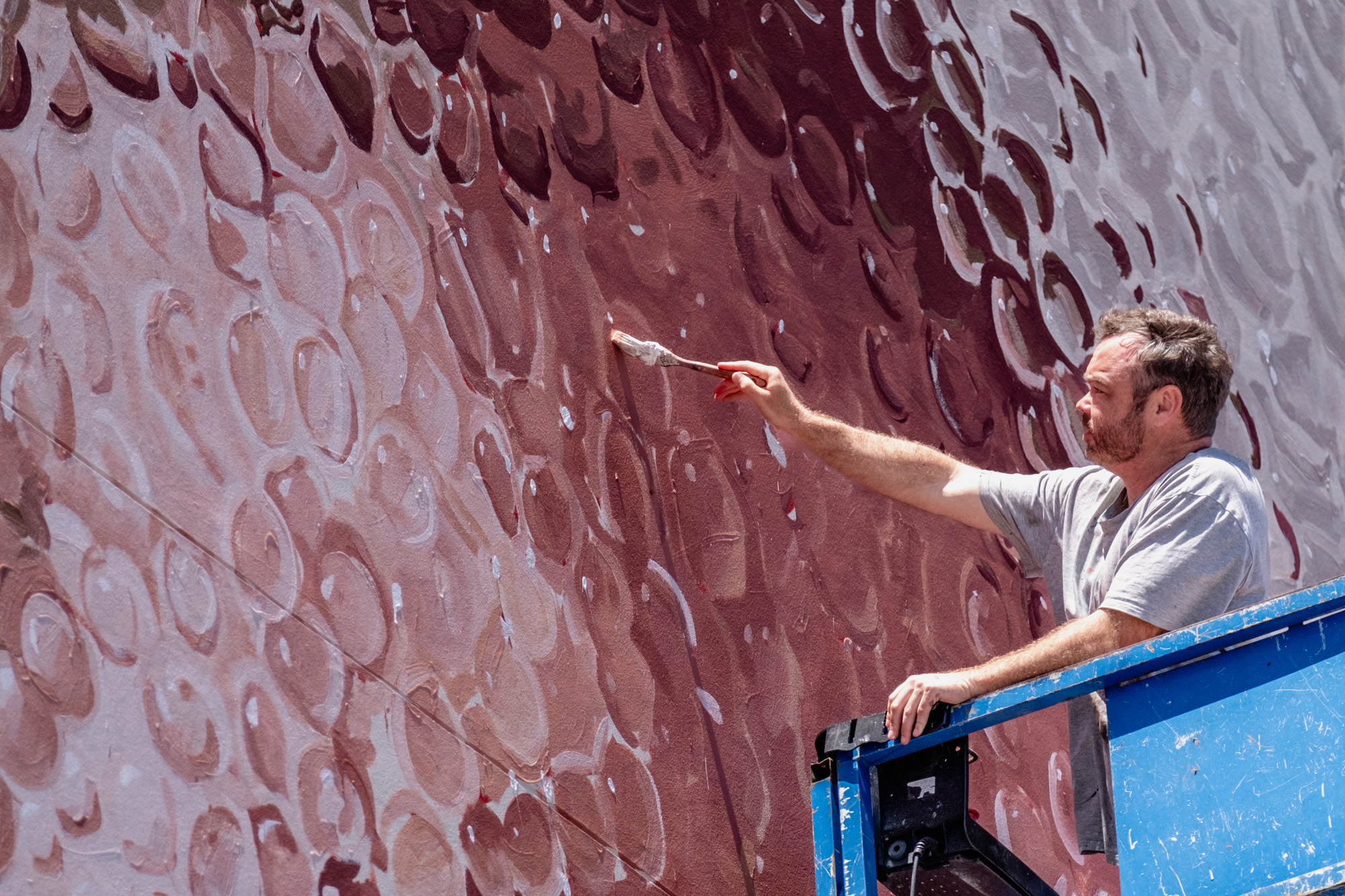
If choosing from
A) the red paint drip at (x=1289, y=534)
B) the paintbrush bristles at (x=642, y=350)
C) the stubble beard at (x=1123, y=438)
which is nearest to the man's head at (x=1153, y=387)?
the stubble beard at (x=1123, y=438)

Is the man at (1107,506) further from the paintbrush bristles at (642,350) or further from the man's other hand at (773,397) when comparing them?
the paintbrush bristles at (642,350)

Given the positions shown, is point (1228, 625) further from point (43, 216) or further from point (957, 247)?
point (957, 247)

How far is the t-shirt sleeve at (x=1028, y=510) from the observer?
9.04ft

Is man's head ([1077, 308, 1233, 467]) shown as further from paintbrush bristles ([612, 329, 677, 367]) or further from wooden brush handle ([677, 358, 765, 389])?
paintbrush bristles ([612, 329, 677, 367])

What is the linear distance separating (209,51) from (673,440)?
1051 millimetres

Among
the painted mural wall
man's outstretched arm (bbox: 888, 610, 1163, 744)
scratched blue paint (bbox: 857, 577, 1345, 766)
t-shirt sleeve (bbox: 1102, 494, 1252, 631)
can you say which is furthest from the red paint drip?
scratched blue paint (bbox: 857, 577, 1345, 766)

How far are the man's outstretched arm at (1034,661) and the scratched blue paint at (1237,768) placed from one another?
199 millimetres

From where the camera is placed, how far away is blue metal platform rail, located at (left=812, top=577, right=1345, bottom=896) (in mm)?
1917

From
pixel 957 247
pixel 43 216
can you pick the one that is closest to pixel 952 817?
pixel 43 216

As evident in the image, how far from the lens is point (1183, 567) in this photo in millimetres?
2342

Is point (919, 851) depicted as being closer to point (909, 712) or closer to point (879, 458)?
point (909, 712)

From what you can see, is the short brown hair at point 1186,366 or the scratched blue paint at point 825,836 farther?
the short brown hair at point 1186,366

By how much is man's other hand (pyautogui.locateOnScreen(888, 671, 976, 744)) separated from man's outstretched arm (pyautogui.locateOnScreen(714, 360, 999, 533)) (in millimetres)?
704

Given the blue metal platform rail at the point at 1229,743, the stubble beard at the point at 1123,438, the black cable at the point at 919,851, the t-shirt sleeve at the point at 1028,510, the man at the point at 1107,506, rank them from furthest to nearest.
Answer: the t-shirt sleeve at the point at 1028,510 < the stubble beard at the point at 1123,438 < the man at the point at 1107,506 < the black cable at the point at 919,851 < the blue metal platform rail at the point at 1229,743
